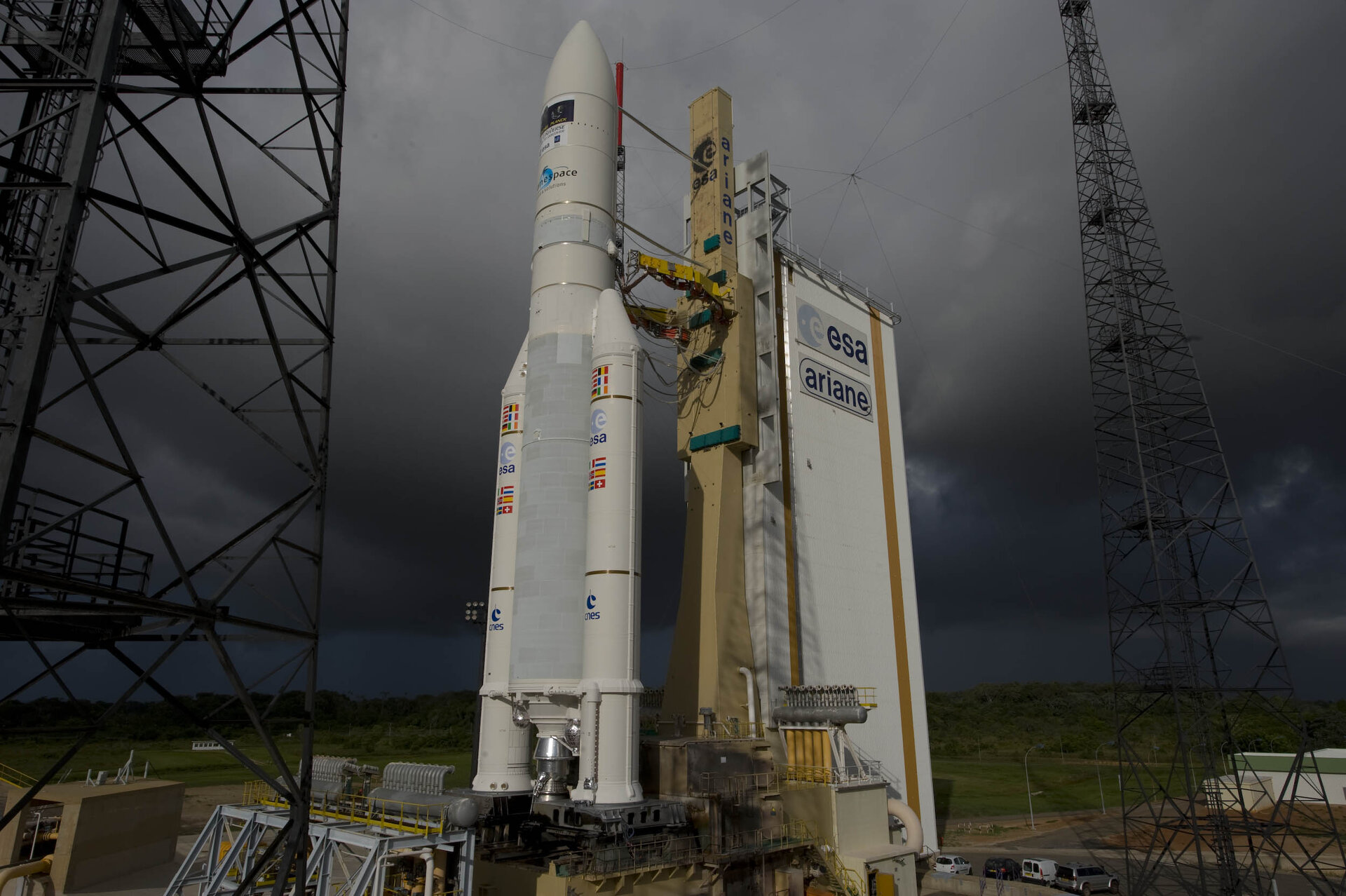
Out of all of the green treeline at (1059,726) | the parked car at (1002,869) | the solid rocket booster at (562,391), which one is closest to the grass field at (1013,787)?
the green treeline at (1059,726)

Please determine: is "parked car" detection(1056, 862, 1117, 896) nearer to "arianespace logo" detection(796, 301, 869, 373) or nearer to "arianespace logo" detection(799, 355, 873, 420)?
"arianespace logo" detection(799, 355, 873, 420)

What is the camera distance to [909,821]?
104 ft

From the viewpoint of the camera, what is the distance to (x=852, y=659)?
34.5 meters

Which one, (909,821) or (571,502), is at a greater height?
(571,502)

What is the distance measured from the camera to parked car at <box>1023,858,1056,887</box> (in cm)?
3094

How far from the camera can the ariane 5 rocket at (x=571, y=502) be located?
2038 centimetres

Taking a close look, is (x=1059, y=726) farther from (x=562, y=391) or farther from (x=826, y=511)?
(x=562, y=391)

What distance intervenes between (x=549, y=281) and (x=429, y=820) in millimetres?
14602

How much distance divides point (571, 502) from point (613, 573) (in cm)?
246

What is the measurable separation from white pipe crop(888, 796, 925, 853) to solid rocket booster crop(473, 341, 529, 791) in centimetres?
1646

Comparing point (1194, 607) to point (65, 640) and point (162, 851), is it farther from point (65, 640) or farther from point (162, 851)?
point (162, 851)

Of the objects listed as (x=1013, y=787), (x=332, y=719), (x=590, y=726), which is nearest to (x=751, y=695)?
(x=590, y=726)

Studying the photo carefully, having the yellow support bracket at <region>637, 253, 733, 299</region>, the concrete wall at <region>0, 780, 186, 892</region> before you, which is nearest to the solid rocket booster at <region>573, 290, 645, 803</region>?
the yellow support bracket at <region>637, 253, 733, 299</region>

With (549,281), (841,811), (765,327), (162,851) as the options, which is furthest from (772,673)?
(162,851)
